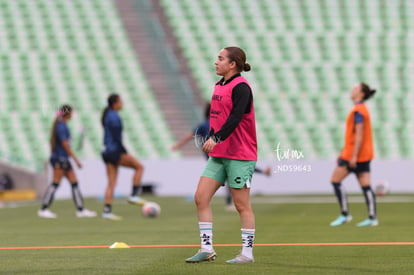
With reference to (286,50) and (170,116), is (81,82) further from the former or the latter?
(286,50)

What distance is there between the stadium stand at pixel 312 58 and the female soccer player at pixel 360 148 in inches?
526

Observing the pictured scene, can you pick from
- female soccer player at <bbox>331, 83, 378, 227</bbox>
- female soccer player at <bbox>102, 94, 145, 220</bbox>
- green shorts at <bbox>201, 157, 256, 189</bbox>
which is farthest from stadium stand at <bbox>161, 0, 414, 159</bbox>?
green shorts at <bbox>201, 157, 256, 189</bbox>

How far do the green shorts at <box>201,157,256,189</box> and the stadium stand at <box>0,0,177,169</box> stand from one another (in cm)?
1910

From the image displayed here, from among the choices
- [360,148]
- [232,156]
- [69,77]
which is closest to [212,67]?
[69,77]

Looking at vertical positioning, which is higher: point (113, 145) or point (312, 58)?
point (312, 58)

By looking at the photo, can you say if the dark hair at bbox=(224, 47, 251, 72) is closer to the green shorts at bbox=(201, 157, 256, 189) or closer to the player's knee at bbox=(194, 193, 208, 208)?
the green shorts at bbox=(201, 157, 256, 189)

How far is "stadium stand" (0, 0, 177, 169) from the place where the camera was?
2830 centimetres

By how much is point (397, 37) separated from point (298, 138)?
4.76m

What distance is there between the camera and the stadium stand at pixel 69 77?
28297mm

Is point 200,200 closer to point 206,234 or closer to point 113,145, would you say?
point 206,234

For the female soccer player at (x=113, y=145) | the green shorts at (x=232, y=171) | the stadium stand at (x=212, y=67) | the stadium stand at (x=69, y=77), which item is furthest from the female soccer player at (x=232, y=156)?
the stadium stand at (x=69, y=77)

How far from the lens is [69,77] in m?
Answer: 29.5

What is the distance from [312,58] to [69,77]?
292 inches

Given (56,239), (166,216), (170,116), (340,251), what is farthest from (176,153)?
(340,251)
